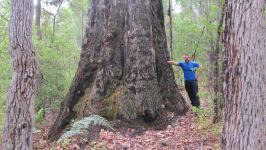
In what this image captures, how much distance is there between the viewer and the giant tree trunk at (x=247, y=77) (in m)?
5.03

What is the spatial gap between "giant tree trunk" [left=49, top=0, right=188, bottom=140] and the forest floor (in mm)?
511

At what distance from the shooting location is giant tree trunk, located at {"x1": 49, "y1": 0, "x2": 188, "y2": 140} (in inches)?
344

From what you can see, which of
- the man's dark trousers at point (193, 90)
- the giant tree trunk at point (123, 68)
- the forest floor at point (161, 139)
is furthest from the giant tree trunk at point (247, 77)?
the man's dark trousers at point (193, 90)

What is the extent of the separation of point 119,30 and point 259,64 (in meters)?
4.79

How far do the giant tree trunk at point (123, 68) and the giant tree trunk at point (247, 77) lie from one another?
3.70 metres

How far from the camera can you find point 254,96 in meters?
5.05

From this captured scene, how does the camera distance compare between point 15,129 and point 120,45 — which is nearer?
point 15,129

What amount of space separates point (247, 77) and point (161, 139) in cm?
329

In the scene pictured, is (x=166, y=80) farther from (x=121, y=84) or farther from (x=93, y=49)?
(x=93, y=49)

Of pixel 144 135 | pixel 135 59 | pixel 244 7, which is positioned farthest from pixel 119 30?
pixel 244 7

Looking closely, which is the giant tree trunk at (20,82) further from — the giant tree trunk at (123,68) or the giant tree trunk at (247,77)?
the giant tree trunk at (247,77)

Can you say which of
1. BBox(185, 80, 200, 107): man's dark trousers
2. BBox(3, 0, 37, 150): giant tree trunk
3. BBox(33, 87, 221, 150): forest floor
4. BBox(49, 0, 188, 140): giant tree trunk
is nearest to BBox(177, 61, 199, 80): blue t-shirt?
BBox(185, 80, 200, 107): man's dark trousers

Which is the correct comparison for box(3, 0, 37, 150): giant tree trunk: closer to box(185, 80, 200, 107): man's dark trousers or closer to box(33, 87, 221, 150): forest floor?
box(33, 87, 221, 150): forest floor

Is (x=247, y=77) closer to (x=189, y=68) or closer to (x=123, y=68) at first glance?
(x=123, y=68)
